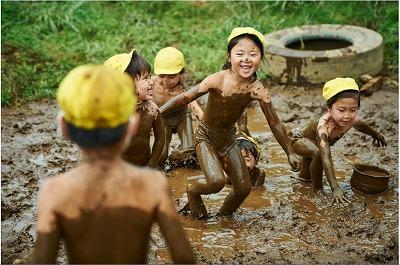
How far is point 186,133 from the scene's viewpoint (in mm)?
7000

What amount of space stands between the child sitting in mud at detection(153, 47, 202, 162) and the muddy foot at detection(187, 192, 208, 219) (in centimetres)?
88

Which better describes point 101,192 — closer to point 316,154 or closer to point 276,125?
point 276,125

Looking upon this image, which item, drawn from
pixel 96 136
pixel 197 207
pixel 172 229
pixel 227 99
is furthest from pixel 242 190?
pixel 96 136

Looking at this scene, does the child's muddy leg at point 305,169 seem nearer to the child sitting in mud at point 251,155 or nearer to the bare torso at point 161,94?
the child sitting in mud at point 251,155

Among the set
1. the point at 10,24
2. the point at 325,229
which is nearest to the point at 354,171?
the point at 325,229

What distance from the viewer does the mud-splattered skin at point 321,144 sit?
6.03 metres

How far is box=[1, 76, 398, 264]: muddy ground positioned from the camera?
5320mm

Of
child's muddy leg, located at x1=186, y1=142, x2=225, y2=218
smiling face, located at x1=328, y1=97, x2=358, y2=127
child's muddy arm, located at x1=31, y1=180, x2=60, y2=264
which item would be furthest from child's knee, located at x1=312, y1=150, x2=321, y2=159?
child's muddy arm, located at x1=31, y1=180, x2=60, y2=264

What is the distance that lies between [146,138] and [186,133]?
176 cm

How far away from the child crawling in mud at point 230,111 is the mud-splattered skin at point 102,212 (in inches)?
98.3

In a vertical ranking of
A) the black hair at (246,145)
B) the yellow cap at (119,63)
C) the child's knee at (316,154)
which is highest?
the yellow cap at (119,63)

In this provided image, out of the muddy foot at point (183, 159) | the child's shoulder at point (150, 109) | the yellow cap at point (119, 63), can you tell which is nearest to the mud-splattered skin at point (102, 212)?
the yellow cap at point (119, 63)

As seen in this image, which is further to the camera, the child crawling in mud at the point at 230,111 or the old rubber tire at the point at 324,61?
the old rubber tire at the point at 324,61

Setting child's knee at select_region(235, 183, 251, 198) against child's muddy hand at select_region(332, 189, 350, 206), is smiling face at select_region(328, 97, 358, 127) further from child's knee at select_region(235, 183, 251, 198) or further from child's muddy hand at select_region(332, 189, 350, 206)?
child's knee at select_region(235, 183, 251, 198)
